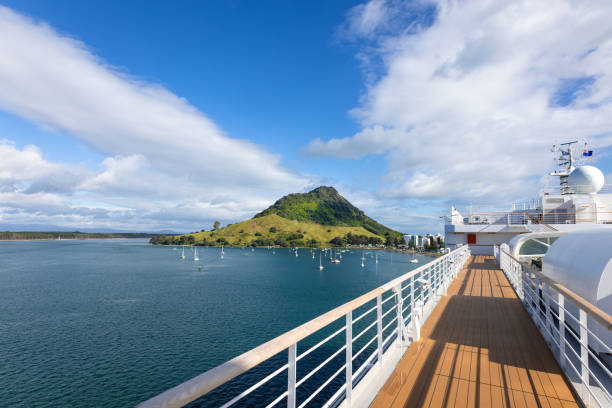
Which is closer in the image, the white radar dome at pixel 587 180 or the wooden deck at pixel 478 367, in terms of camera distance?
the wooden deck at pixel 478 367

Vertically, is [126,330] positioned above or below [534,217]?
below

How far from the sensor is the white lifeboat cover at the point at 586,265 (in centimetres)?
436

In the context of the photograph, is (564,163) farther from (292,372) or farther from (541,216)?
(292,372)

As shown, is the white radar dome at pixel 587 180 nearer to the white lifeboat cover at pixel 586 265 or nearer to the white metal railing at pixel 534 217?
the white metal railing at pixel 534 217

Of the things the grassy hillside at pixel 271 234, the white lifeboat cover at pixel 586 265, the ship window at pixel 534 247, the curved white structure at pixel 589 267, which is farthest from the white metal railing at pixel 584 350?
the grassy hillside at pixel 271 234

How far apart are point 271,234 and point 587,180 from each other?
154841mm

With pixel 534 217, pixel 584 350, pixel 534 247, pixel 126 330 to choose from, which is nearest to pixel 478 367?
pixel 584 350

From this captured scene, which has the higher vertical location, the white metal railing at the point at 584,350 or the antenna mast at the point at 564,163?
the antenna mast at the point at 564,163

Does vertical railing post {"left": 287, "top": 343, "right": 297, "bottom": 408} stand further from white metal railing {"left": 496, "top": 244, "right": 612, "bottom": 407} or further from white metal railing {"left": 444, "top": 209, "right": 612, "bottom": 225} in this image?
white metal railing {"left": 444, "top": 209, "right": 612, "bottom": 225}

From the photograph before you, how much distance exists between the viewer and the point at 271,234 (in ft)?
566

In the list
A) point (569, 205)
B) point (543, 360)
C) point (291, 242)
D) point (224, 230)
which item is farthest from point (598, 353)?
point (224, 230)

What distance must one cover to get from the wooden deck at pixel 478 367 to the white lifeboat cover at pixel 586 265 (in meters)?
1.03

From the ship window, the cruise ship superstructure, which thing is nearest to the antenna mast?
the cruise ship superstructure

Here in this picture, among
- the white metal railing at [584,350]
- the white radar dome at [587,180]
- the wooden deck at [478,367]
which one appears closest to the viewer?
the white metal railing at [584,350]
